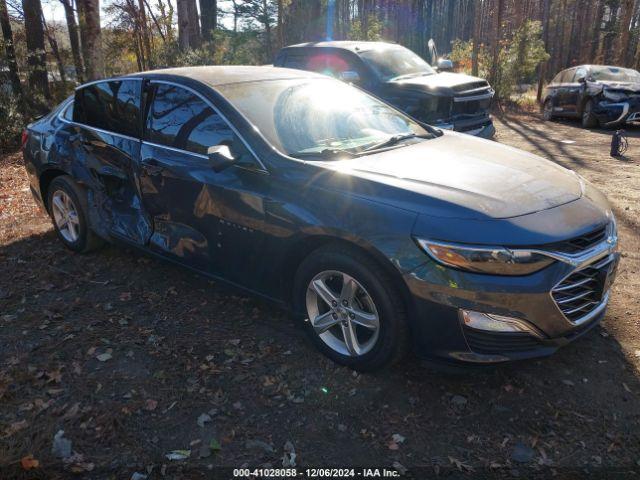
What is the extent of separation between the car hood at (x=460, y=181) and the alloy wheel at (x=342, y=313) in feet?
1.81

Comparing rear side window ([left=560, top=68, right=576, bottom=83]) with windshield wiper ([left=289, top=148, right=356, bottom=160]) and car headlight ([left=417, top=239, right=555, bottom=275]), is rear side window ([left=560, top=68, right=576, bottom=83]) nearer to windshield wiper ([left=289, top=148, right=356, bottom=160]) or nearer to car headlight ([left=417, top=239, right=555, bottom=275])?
windshield wiper ([left=289, top=148, right=356, bottom=160])

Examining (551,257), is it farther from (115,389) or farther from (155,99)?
(155,99)

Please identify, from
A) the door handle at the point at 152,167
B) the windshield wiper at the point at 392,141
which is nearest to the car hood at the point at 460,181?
the windshield wiper at the point at 392,141

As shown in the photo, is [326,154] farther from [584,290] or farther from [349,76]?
[349,76]

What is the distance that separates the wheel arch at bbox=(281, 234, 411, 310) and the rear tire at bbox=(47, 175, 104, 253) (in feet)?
7.61

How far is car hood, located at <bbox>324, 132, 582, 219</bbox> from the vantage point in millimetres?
2760

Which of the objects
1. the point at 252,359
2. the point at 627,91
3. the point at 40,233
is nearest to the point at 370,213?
the point at 252,359

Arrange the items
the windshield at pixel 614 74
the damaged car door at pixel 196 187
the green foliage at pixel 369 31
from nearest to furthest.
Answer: the damaged car door at pixel 196 187 < the windshield at pixel 614 74 < the green foliage at pixel 369 31

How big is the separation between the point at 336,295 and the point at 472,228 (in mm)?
911

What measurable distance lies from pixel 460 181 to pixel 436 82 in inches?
228

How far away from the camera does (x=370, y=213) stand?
2842mm

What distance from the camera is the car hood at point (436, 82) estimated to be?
802 cm

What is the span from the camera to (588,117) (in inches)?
509

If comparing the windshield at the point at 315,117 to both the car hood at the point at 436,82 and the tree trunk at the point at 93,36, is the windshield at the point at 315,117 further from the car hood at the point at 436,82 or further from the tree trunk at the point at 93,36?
the tree trunk at the point at 93,36
